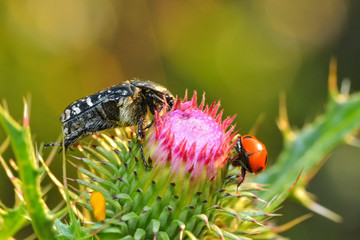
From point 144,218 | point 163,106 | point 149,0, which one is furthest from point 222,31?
point 144,218

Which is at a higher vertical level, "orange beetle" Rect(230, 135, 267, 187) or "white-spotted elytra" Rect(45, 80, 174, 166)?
"white-spotted elytra" Rect(45, 80, 174, 166)

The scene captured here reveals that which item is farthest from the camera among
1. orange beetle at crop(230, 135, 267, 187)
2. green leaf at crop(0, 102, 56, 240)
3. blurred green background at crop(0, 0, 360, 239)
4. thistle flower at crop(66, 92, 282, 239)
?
blurred green background at crop(0, 0, 360, 239)

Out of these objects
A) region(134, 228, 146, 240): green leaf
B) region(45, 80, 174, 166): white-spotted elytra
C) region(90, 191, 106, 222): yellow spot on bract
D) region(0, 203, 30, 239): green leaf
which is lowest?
region(134, 228, 146, 240): green leaf

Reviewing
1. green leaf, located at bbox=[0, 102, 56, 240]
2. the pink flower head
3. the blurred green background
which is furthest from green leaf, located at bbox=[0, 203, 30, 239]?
the blurred green background

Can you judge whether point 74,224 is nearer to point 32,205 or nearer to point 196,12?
point 32,205

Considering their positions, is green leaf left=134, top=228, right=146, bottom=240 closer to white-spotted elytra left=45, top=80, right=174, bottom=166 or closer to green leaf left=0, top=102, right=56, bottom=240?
green leaf left=0, top=102, right=56, bottom=240

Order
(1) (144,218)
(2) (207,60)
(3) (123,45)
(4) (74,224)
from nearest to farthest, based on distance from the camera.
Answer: (4) (74,224) → (1) (144,218) → (3) (123,45) → (2) (207,60)

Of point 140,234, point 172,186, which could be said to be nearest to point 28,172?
point 140,234
